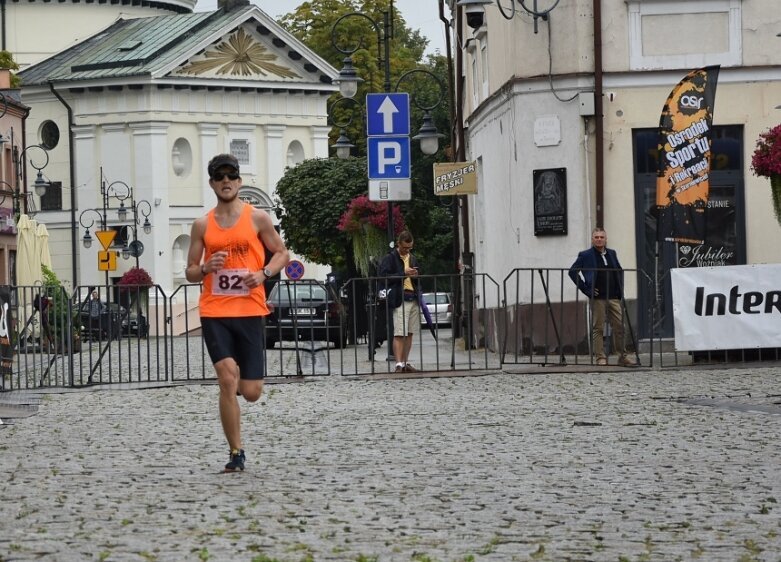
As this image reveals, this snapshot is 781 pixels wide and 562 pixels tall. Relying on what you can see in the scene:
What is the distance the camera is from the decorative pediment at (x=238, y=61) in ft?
288

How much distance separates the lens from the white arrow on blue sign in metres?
28.2

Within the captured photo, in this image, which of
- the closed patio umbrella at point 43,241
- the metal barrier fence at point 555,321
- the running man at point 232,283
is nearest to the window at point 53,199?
the closed patio umbrella at point 43,241

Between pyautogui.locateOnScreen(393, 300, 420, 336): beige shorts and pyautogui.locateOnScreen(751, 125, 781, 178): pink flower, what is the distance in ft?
14.9

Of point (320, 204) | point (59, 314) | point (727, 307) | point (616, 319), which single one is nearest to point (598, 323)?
point (616, 319)

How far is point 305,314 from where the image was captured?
1000 inches

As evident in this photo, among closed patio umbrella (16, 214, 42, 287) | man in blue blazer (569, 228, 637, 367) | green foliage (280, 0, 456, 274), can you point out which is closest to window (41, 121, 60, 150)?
green foliage (280, 0, 456, 274)

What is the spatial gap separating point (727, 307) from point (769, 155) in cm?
199

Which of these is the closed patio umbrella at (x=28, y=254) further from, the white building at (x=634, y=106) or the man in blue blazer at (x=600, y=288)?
the man in blue blazer at (x=600, y=288)

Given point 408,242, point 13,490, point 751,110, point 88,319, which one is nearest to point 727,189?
point 751,110

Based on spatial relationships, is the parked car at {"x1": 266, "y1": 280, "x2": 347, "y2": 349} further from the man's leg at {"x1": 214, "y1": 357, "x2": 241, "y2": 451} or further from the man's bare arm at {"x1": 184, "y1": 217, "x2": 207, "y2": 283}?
the man's leg at {"x1": 214, "y1": 357, "x2": 241, "y2": 451}

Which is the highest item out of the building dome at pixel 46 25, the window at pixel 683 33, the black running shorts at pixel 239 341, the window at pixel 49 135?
the building dome at pixel 46 25

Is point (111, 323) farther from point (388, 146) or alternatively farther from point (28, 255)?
point (28, 255)

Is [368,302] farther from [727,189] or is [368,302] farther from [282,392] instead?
[727,189]

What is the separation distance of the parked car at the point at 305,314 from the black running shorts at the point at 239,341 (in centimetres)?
1101
